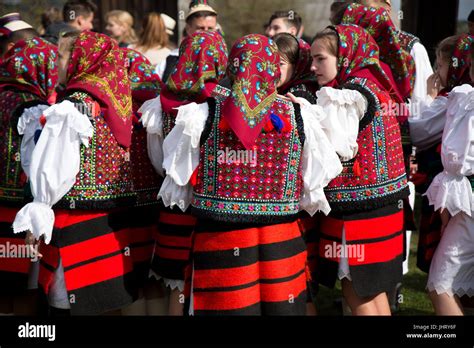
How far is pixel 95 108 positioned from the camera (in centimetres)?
338

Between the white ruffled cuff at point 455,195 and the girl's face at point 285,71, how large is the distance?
0.93 metres

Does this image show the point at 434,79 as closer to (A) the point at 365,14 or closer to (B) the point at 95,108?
(A) the point at 365,14

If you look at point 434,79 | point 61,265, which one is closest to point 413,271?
point 434,79

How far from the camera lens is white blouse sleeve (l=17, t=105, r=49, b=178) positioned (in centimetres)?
364

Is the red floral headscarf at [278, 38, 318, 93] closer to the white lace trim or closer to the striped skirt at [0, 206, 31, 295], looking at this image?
the white lace trim

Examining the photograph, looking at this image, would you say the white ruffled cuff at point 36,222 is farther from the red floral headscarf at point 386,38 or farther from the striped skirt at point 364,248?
the red floral headscarf at point 386,38

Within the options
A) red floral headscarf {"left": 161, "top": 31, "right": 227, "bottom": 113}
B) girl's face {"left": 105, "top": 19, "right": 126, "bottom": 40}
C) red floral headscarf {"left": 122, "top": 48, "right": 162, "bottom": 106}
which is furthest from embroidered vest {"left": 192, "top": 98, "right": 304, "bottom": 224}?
girl's face {"left": 105, "top": 19, "right": 126, "bottom": 40}

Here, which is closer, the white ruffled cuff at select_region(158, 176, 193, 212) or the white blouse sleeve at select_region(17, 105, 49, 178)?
the white ruffled cuff at select_region(158, 176, 193, 212)

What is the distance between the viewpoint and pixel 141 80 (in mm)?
3951

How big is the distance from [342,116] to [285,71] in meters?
0.52

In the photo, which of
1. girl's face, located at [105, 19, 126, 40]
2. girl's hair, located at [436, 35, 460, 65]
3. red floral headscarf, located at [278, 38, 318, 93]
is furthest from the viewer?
girl's face, located at [105, 19, 126, 40]

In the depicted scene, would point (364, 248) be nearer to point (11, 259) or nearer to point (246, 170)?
point (246, 170)

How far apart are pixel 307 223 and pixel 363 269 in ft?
1.22

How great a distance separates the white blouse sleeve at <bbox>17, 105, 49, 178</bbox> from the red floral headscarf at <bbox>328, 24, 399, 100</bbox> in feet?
4.71
